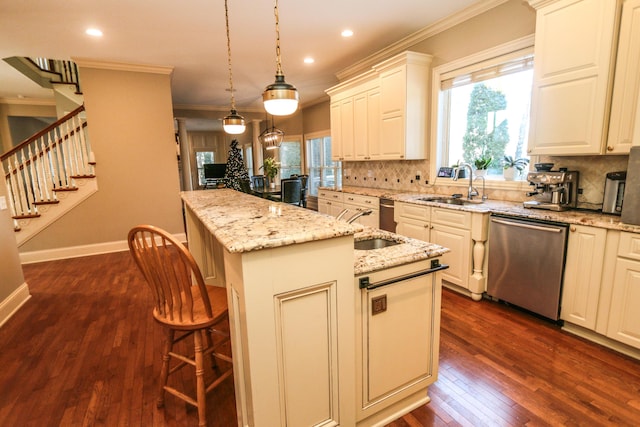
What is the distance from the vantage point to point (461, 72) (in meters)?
3.42

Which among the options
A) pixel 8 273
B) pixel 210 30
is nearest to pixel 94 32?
pixel 210 30

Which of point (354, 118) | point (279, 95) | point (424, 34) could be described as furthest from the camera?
point (354, 118)

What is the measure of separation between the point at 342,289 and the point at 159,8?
3.25 meters

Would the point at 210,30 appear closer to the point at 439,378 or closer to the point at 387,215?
the point at 387,215

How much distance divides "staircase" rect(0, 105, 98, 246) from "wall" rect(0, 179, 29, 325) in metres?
1.56

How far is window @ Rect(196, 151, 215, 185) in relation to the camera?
12125 mm

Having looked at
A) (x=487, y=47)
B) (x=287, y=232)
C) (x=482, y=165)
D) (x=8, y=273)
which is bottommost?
(x=8, y=273)

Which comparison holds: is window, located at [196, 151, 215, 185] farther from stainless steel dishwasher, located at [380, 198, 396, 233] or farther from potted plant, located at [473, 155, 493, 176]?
potted plant, located at [473, 155, 493, 176]

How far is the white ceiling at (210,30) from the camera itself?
2.97 m

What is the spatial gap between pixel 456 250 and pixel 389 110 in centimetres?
196

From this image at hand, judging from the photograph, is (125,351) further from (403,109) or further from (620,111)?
(620,111)

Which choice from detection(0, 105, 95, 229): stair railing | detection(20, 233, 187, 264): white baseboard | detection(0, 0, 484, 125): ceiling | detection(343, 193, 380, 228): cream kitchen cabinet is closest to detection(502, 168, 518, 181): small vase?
detection(343, 193, 380, 228): cream kitchen cabinet

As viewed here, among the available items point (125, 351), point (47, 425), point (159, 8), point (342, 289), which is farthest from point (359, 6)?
point (47, 425)

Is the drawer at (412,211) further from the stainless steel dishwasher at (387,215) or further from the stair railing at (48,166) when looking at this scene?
the stair railing at (48,166)
